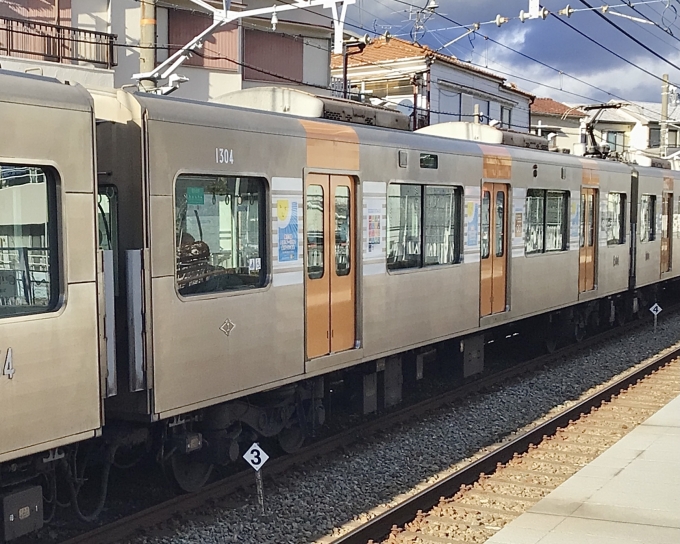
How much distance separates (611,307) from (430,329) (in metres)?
8.35

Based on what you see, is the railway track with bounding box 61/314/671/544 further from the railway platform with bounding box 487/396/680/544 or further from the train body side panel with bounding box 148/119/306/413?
the railway platform with bounding box 487/396/680/544

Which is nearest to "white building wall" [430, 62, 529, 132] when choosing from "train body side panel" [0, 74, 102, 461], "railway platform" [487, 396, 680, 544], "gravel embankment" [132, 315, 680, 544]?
"gravel embankment" [132, 315, 680, 544]

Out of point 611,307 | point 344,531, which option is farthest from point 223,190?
point 611,307

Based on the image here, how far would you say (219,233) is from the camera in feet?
22.4

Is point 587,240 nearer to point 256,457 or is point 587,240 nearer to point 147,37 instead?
point 147,37

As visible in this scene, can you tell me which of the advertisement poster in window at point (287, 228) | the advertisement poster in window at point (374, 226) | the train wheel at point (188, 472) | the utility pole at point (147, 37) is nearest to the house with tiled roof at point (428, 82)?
the utility pole at point (147, 37)

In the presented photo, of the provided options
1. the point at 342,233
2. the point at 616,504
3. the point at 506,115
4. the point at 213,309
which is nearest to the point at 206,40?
the point at 342,233

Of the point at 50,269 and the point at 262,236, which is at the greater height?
the point at 262,236

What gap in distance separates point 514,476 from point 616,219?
921cm

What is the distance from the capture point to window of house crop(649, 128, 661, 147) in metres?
60.4

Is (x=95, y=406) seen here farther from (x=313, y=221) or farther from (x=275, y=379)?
(x=313, y=221)

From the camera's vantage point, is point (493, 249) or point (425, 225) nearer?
point (425, 225)

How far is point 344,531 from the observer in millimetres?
6773

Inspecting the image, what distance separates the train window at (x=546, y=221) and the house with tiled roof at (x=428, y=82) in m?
16.1
